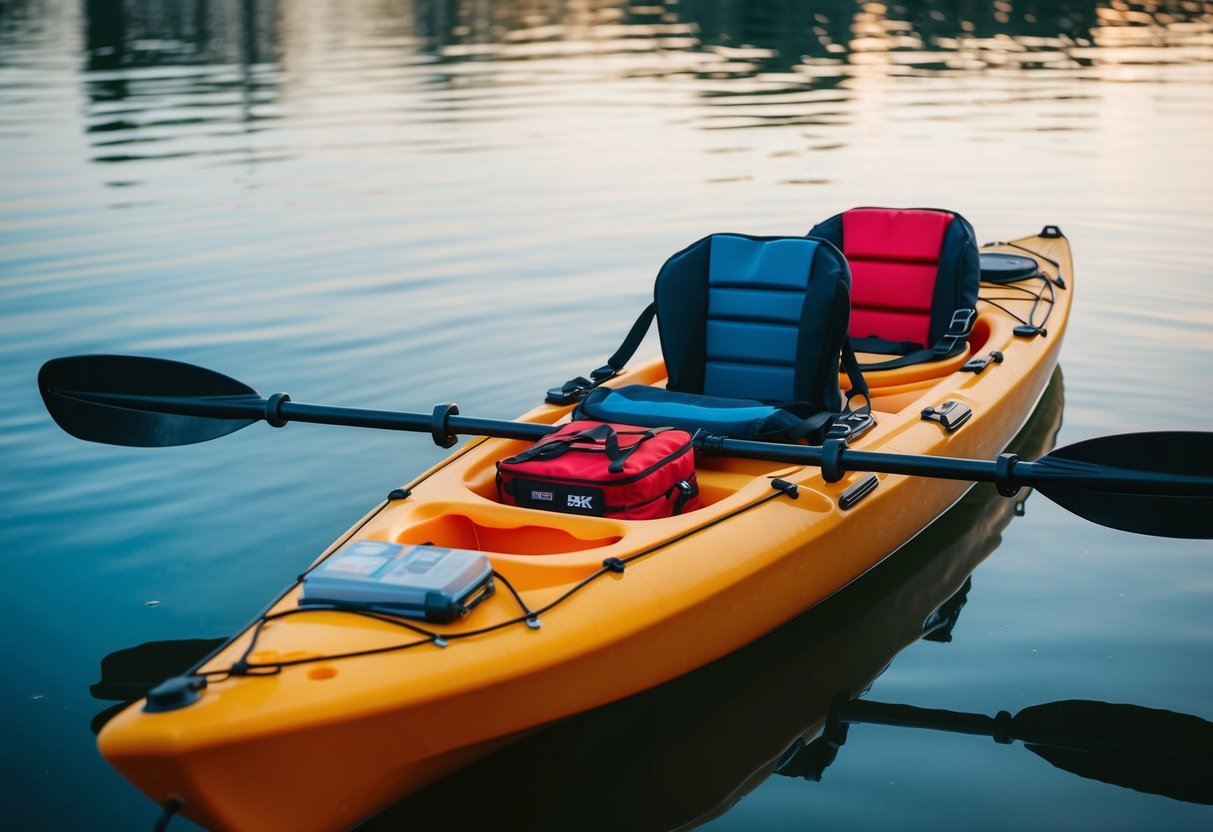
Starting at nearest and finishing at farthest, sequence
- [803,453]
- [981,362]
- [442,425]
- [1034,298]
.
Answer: [803,453] < [442,425] < [981,362] < [1034,298]

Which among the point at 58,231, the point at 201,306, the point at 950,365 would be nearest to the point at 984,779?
the point at 950,365

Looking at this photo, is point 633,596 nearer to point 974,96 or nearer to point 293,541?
point 293,541

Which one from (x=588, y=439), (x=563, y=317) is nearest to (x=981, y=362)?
(x=588, y=439)

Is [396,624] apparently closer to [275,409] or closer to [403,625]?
[403,625]

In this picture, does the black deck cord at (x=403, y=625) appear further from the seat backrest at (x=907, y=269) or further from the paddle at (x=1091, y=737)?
the seat backrest at (x=907, y=269)

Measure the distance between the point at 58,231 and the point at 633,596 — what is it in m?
8.31

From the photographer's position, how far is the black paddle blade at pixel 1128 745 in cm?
363

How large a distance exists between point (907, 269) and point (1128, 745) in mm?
2637

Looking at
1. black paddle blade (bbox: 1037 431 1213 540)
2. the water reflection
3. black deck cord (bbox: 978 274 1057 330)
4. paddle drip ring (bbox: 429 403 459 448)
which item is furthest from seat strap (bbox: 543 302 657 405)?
the water reflection

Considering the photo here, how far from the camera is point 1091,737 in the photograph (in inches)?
151

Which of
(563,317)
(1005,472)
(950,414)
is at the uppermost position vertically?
(1005,472)

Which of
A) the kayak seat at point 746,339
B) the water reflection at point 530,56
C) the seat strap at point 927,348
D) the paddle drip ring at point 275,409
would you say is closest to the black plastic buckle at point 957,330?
the seat strap at point 927,348

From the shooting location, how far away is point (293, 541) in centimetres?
520

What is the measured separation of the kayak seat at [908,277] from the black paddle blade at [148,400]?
2.71 metres
